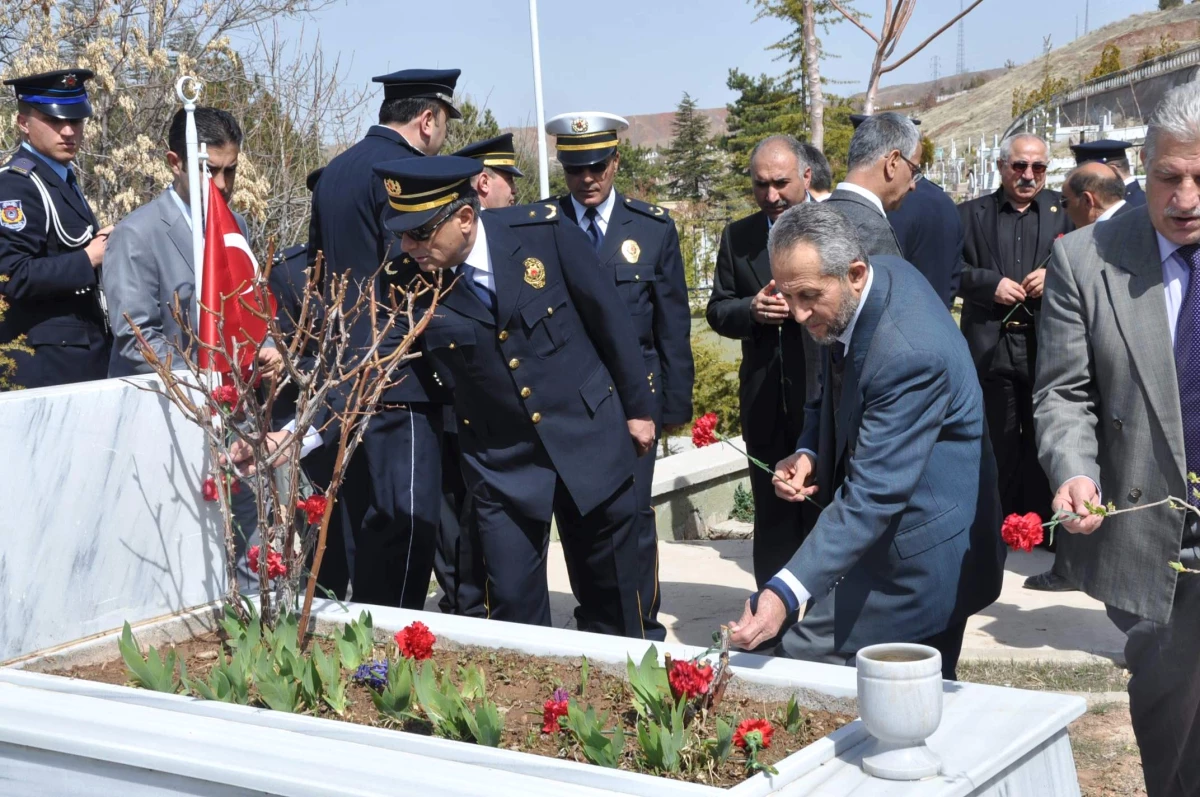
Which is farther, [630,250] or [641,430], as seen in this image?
[630,250]

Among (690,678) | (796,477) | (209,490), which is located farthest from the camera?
(209,490)

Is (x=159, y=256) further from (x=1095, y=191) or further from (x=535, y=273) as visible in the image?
(x=1095, y=191)

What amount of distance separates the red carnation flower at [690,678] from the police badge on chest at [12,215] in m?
3.50

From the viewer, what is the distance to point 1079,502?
9.38 ft

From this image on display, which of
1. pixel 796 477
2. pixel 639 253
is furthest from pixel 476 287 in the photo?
pixel 639 253

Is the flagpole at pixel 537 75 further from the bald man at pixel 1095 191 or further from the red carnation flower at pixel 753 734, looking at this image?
the red carnation flower at pixel 753 734

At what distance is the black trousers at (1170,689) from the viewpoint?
3074 mm

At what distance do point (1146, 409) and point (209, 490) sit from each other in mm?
2825

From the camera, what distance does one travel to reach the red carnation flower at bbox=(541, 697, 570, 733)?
9.06ft

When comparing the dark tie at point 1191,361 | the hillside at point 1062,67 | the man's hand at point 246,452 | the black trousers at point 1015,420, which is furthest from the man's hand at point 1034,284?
the hillside at point 1062,67

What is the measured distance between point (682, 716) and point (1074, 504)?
103 cm

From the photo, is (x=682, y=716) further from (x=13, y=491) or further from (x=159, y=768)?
(x=13, y=491)

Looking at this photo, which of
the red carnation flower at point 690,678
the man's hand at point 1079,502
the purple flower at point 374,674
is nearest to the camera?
the red carnation flower at point 690,678

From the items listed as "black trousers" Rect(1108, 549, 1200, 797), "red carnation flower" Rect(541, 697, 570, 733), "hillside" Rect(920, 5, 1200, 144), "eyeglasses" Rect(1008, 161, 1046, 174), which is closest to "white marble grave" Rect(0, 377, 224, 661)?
"red carnation flower" Rect(541, 697, 570, 733)
